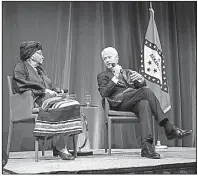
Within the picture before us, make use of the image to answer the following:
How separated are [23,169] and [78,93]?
229 centimetres

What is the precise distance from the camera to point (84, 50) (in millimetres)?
4512

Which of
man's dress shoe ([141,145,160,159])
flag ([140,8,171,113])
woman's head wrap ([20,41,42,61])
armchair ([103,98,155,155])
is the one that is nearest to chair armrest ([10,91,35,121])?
woman's head wrap ([20,41,42,61])

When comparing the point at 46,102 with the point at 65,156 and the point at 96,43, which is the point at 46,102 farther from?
the point at 96,43

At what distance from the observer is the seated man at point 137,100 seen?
2.80 metres

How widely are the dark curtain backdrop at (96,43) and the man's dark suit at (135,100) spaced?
1.08 metres

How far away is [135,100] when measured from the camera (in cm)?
300

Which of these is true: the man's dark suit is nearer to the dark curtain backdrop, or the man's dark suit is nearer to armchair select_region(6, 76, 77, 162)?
armchair select_region(6, 76, 77, 162)

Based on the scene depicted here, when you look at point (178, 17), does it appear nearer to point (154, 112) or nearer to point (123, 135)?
point (123, 135)

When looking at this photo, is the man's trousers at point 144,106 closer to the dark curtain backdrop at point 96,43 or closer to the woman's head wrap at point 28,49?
the woman's head wrap at point 28,49

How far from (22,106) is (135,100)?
3.19 ft

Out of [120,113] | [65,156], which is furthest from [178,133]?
[65,156]

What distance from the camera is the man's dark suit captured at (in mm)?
2885

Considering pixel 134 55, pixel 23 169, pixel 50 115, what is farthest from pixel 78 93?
pixel 23 169

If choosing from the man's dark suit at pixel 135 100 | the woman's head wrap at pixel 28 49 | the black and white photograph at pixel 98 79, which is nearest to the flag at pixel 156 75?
the black and white photograph at pixel 98 79
